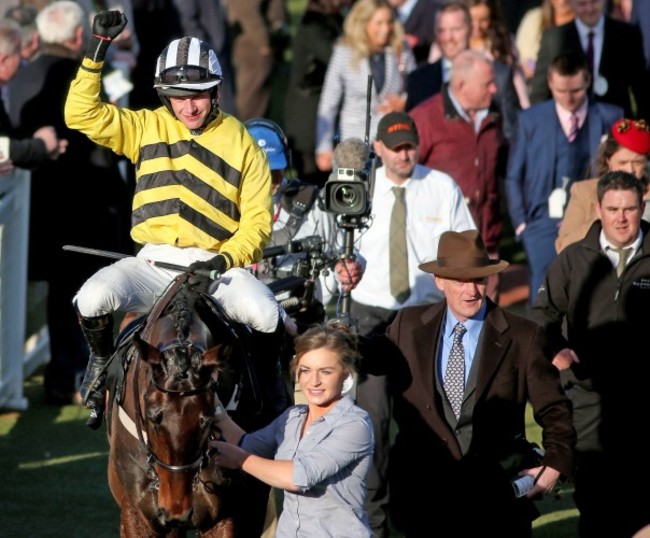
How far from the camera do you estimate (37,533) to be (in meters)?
8.90

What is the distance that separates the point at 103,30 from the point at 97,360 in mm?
1571

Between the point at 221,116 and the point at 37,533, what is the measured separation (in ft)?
9.35

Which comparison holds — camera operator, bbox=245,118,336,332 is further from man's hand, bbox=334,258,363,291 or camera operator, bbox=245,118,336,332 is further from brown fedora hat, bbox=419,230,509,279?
brown fedora hat, bbox=419,230,509,279

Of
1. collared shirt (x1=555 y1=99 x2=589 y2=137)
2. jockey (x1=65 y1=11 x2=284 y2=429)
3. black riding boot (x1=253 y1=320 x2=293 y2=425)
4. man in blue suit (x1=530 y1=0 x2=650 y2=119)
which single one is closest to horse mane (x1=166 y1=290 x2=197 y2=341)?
jockey (x1=65 y1=11 x2=284 y2=429)

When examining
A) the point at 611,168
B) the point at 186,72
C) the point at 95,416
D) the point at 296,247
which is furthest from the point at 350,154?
the point at 95,416

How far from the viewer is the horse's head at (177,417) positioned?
20.0 ft

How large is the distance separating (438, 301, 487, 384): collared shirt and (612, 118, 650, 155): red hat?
288 centimetres

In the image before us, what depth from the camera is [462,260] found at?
275 inches

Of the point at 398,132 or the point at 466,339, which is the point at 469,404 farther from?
the point at 398,132

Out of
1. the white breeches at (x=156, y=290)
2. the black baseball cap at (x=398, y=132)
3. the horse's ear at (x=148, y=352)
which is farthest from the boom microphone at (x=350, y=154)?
the horse's ear at (x=148, y=352)

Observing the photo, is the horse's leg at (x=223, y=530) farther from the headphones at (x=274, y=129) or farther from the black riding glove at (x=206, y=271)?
the headphones at (x=274, y=129)

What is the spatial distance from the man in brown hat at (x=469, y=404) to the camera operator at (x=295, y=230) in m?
1.81

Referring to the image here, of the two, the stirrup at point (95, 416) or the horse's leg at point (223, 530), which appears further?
the stirrup at point (95, 416)

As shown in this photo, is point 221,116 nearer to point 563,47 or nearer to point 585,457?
point 585,457
